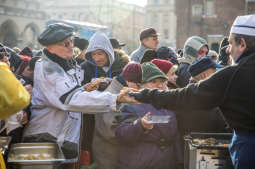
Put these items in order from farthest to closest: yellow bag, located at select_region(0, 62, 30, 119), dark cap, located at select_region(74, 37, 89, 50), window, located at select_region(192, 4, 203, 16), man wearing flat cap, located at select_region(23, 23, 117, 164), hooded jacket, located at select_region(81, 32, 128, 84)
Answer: window, located at select_region(192, 4, 203, 16)
dark cap, located at select_region(74, 37, 89, 50)
hooded jacket, located at select_region(81, 32, 128, 84)
man wearing flat cap, located at select_region(23, 23, 117, 164)
yellow bag, located at select_region(0, 62, 30, 119)

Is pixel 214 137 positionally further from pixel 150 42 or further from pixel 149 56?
pixel 150 42

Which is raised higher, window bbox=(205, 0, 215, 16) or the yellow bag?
window bbox=(205, 0, 215, 16)

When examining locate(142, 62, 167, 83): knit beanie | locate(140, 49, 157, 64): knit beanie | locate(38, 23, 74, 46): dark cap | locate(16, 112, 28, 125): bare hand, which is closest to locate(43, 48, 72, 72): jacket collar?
locate(38, 23, 74, 46): dark cap

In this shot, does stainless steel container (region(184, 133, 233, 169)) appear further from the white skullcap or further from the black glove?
the white skullcap

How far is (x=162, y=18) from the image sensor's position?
9781cm

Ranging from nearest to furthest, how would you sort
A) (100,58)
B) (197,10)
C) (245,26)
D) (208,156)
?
(245,26)
(208,156)
(100,58)
(197,10)

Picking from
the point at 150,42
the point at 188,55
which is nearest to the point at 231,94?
the point at 188,55

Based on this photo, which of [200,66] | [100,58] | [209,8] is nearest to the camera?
[200,66]

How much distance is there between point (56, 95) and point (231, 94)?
1.65 metres

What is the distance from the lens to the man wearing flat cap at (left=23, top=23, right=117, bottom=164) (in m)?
3.67

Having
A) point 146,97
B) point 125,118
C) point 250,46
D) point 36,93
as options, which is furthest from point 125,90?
point 250,46

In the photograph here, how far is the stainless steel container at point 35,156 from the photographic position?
3.24 metres

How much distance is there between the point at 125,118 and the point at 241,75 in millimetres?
1667

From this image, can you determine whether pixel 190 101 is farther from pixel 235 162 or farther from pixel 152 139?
pixel 152 139
